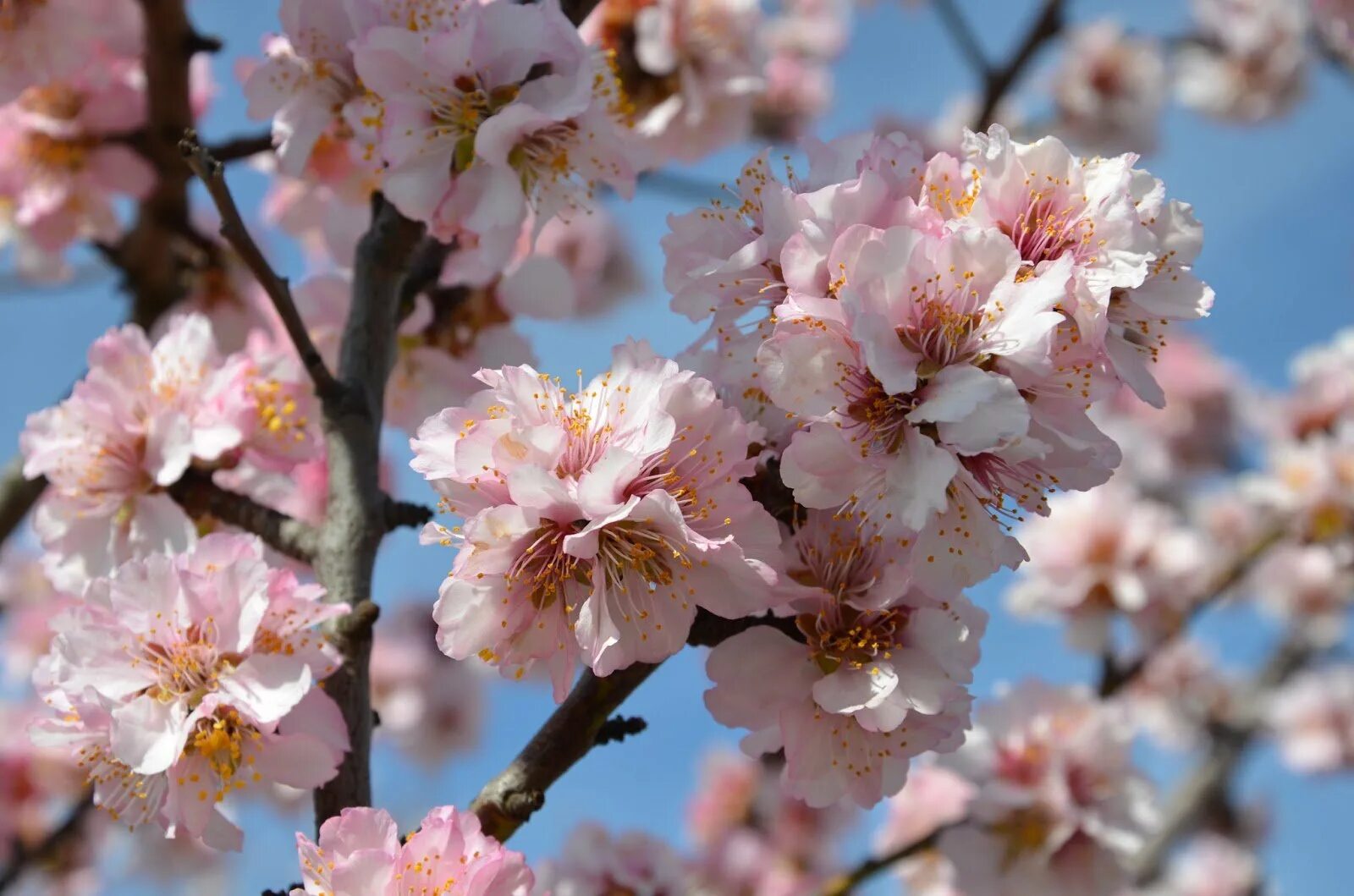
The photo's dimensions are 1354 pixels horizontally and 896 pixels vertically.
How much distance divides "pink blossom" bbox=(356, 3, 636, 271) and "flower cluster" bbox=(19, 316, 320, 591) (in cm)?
44

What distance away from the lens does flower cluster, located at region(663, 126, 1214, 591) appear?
118 cm

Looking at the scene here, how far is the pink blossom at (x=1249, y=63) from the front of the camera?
6.39 m

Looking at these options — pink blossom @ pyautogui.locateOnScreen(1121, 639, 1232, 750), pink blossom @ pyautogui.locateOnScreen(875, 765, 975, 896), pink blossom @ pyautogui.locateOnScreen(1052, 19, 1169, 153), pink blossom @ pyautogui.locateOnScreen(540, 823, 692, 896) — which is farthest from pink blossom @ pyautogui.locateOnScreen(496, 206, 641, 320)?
pink blossom @ pyautogui.locateOnScreen(1121, 639, 1232, 750)

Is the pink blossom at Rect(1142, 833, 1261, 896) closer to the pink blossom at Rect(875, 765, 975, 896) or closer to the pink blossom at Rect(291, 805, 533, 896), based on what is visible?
the pink blossom at Rect(875, 765, 975, 896)

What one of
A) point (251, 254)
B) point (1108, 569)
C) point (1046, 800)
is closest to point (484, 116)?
point (251, 254)

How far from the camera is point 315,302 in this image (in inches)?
90.8

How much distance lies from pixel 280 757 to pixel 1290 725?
620 cm

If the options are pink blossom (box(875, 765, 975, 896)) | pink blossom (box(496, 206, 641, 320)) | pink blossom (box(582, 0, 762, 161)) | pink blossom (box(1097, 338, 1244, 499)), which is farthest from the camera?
pink blossom (box(1097, 338, 1244, 499))

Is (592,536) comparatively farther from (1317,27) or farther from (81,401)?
(1317,27)

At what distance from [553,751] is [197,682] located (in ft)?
1.43

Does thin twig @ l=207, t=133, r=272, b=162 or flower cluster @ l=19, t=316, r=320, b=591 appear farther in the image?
thin twig @ l=207, t=133, r=272, b=162

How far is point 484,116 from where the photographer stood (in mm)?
1722

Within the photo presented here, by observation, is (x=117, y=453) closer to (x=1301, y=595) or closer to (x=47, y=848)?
(x=47, y=848)

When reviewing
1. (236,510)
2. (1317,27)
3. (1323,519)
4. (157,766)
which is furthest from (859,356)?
(1317,27)
